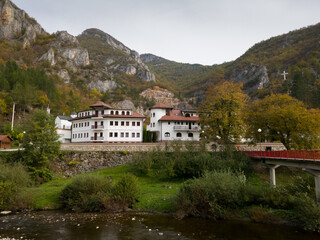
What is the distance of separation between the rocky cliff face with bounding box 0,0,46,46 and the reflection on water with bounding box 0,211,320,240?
154 meters

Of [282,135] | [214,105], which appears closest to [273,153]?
[282,135]

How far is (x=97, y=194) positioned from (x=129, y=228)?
7611 mm

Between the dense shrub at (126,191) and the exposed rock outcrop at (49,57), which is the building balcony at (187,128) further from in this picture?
the exposed rock outcrop at (49,57)

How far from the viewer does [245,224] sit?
842 inches

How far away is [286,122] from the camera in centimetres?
3719

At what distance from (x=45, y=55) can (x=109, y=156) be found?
124845 mm

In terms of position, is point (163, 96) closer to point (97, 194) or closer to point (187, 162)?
point (187, 162)

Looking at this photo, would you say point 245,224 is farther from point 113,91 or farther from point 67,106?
point 113,91

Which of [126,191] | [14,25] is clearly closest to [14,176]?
[126,191]

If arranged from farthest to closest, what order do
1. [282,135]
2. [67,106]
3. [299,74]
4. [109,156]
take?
[67,106], [299,74], [109,156], [282,135]

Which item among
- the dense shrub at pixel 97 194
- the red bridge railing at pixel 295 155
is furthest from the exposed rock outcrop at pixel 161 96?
the dense shrub at pixel 97 194

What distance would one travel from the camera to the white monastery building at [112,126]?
57.8 metres

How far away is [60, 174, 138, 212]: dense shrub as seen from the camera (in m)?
25.6

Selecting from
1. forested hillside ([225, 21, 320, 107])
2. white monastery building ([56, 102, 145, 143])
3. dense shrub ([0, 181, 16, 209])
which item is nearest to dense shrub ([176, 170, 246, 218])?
dense shrub ([0, 181, 16, 209])
